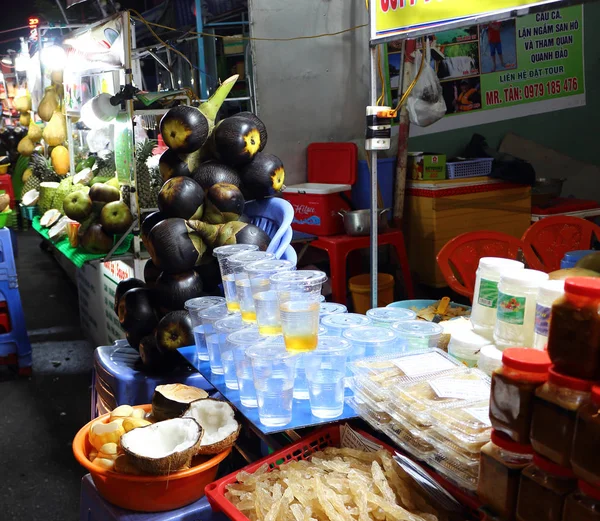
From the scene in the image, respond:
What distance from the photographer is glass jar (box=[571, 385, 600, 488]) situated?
105cm

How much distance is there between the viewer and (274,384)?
5.89ft

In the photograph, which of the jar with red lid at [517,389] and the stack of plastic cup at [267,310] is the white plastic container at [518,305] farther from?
the stack of plastic cup at [267,310]

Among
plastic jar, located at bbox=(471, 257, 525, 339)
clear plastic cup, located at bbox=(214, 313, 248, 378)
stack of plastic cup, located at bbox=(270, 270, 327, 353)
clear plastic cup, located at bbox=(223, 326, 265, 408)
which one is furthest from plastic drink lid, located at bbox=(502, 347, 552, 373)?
clear plastic cup, located at bbox=(214, 313, 248, 378)

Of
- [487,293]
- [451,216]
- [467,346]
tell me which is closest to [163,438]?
[467,346]

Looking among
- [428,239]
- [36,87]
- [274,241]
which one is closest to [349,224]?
[428,239]

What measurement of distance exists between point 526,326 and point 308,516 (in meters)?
0.78

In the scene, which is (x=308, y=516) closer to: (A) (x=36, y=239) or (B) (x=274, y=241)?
(B) (x=274, y=241)

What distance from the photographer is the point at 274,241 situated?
3.17 m

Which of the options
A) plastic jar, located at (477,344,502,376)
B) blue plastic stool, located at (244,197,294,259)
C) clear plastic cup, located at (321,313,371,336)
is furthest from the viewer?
blue plastic stool, located at (244,197,294,259)

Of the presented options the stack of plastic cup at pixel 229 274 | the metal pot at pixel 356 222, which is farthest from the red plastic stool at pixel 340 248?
the stack of plastic cup at pixel 229 274

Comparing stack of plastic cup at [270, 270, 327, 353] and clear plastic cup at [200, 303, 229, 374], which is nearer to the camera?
stack of plastic cup at [270, 270, 327, 353]

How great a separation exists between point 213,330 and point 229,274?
25cm

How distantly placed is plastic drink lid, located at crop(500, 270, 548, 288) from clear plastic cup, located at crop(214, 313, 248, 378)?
93 cm

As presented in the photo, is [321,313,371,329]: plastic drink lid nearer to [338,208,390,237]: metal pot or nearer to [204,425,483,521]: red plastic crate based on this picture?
[204,425,483,521]: red plastic crate
